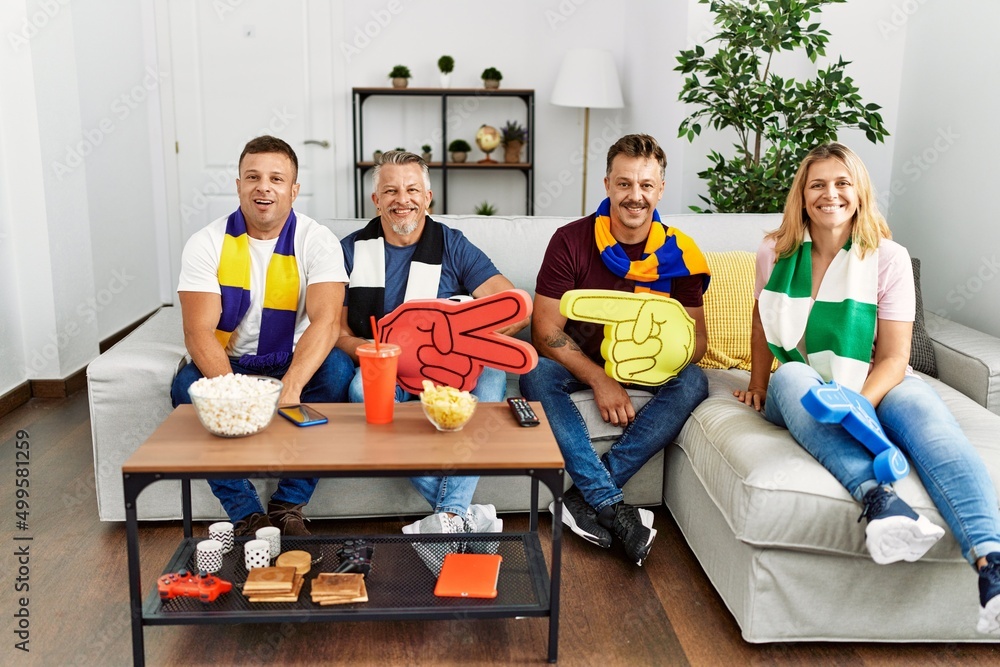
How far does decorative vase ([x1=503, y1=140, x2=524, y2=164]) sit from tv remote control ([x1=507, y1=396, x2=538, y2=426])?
10.5 ft

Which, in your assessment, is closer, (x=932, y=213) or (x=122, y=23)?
(x=932, y=213)

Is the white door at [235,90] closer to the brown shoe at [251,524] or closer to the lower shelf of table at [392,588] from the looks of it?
the brown shoe at [251,524]

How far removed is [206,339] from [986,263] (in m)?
2.45

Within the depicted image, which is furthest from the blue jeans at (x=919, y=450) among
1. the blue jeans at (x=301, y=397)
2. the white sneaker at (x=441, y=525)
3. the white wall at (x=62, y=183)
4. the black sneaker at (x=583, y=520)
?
the white wall at (x=62, y=183)

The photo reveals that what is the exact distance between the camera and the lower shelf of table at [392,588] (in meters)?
1.71

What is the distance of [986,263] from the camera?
116 inches

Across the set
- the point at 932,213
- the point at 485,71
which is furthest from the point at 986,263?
the point at 485,71

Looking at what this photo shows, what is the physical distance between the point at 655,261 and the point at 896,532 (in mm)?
1002

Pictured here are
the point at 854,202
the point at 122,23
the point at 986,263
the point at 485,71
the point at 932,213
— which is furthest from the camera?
the point at 485,71

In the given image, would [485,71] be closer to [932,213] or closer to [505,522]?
[932,213]

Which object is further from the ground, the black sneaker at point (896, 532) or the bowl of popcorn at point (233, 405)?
the bowl of popcorn at point (233, 405)
